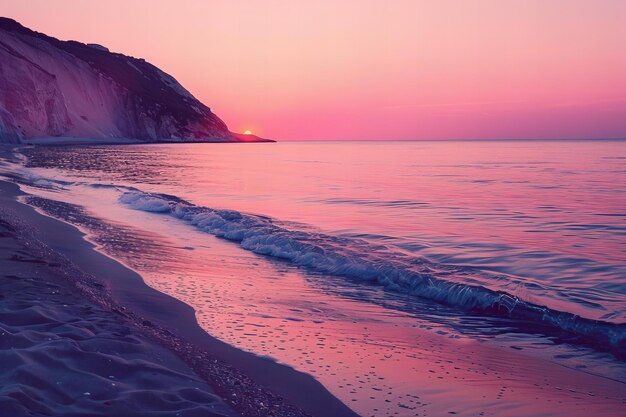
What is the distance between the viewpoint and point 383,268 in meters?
8.92

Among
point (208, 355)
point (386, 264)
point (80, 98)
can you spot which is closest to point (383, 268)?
point (386, 264)

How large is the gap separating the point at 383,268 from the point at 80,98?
355 feet

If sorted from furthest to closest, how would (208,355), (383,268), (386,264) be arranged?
(386,264) → (383,268) → (208,355)

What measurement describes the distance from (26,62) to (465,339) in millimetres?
92078

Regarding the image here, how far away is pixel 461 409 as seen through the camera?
4.05 meters

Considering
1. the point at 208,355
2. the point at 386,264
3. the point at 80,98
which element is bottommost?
the point at 208,355

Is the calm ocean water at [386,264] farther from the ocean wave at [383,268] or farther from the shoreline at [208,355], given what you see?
the shoreline at [208,355]

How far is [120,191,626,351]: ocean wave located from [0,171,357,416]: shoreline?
10.6ft

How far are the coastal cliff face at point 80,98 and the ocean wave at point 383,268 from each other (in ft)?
224

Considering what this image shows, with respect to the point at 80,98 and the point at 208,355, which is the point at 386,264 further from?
the point at 80,98

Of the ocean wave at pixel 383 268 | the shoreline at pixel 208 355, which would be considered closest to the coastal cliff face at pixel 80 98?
the ocean wave at pixel 383 268

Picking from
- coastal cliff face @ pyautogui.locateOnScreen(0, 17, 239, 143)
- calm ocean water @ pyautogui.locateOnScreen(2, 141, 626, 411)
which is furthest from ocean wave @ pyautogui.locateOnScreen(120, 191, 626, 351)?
coastal cliff face @ pyautogui.locateOnScreen(0, 17, 239, 143)

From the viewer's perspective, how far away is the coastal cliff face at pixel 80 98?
268 feet

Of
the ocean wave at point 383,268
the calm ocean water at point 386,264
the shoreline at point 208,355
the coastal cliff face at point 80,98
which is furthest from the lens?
the coastal cliff face at point 80,98
